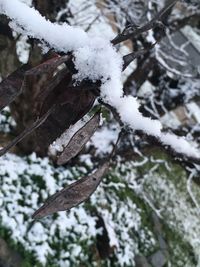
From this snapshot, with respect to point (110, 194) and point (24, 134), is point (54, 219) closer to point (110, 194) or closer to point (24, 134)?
point (110, 194)

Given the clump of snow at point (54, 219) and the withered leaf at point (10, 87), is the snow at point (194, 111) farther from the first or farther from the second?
the withered leaf at point (10, 87)

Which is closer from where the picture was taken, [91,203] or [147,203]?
[91,203]

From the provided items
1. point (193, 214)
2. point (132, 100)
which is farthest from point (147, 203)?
point (132, 100)

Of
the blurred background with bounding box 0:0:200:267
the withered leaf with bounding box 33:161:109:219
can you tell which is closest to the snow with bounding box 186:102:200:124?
the blurred background with bounding box 0:0:200:267

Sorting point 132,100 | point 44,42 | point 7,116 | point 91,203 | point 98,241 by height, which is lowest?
point 132,100

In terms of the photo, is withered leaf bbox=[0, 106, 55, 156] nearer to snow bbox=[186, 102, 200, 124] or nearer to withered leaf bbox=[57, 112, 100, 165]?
withered leaf bbox=[57, 112, 100, 165]

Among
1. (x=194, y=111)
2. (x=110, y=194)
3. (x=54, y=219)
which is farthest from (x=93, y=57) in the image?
(x=194, y=111)

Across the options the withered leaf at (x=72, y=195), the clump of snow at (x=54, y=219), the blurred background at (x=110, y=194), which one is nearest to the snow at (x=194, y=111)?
the blurred background at (x=110, y=194)

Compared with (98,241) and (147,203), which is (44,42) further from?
(147,203)
